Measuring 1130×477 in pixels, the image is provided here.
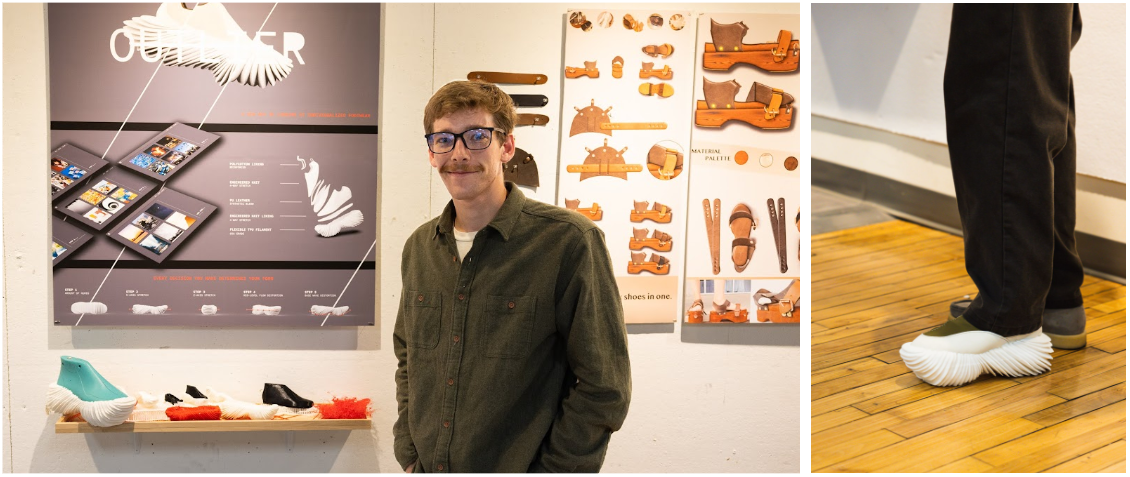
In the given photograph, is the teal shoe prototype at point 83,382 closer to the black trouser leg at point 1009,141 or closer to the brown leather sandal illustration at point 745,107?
the brown leather sandal illustration at point 745,107

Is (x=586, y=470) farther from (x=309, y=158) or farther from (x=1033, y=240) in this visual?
(x=1033, y=240)

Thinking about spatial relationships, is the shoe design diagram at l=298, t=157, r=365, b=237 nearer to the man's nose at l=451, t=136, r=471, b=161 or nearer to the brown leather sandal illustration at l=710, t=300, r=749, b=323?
the man's nose at l=451, t=136, r=471, b=161

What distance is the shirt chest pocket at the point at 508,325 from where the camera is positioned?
6.59 feet

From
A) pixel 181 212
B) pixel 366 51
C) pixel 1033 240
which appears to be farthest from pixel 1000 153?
pixel 181 212

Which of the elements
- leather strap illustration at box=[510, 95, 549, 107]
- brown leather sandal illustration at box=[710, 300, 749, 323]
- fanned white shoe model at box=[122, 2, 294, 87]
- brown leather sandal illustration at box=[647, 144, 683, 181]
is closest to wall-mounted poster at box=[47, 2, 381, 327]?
fanned white shoe model at box=[122, 2, 294, 87]

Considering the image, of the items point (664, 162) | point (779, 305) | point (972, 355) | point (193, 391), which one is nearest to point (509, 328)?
point (664, 162)

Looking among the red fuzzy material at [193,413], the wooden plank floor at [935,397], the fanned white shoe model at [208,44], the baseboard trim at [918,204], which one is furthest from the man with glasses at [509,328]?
the baseboard trim at [918,204]

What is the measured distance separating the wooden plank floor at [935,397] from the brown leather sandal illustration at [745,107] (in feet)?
2.45

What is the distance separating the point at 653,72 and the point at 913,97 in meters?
2.31

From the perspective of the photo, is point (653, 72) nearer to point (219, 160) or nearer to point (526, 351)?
point (526, 351)

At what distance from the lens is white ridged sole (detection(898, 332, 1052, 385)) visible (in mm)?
2830

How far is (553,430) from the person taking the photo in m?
2.03

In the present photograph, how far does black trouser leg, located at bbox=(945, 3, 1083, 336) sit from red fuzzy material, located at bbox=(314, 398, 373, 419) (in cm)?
184

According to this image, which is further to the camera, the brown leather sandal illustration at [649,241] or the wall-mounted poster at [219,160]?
the brown leather sandal illustration at [649,241]
